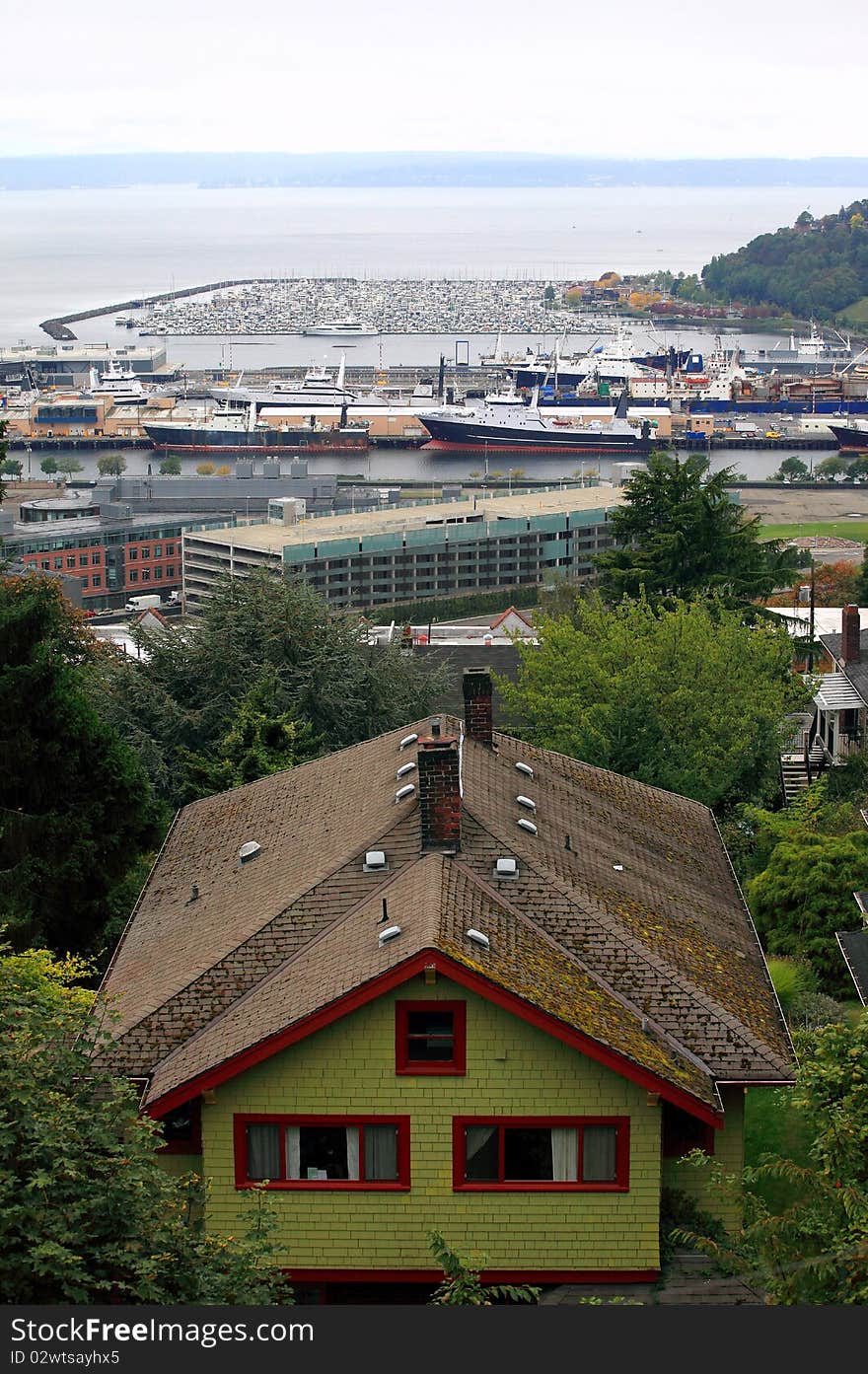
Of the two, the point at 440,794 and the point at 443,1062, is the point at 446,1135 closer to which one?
the point at 443,1062

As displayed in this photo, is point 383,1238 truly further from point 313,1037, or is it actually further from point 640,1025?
point 640,1025

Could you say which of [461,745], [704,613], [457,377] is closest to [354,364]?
[457,377]

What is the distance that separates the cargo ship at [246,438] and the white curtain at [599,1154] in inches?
4418

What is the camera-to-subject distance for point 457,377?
15525 centimetres

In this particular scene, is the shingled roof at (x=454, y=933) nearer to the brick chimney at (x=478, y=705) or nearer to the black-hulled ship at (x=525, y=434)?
the brick chimney at (x=478, y=705)

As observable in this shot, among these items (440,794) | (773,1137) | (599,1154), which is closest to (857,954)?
(773,1137)

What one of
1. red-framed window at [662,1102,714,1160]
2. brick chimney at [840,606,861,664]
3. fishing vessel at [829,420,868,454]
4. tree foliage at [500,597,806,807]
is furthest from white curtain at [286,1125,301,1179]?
fishing vessel at [829,420,868,454]

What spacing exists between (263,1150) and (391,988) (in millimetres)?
1250

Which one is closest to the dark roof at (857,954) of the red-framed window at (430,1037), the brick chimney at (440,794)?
the brick chimney at (440,794)

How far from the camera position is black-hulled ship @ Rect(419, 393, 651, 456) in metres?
121

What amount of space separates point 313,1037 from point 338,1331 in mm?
5384

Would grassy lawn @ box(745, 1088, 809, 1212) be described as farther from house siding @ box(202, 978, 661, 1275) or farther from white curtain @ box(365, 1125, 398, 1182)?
white curtain @ box(365, 1125, 398, 1182)

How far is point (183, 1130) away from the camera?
10.4 meters

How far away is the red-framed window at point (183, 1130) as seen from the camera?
10312 millimetres
